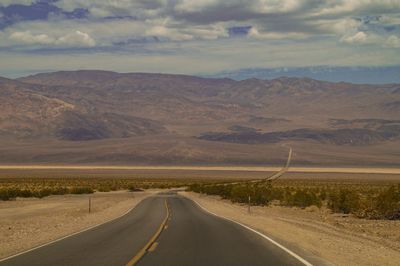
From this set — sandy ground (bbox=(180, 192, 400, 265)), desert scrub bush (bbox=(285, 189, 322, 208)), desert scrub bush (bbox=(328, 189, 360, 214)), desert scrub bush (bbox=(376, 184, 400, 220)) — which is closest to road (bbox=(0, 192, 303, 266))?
sandy ground (bbox=(180, 192, 400, 265))

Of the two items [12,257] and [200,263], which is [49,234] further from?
[200,263]

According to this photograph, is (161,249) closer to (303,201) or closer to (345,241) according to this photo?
(345,241)

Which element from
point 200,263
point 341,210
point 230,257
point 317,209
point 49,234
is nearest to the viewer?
point 200,263

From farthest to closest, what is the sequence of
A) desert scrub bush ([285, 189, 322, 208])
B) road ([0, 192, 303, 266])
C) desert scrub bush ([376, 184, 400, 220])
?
1. desert scrub bush ([285, 189, 322, 208])
2. desert scrub bush ([376, 184, 400, 220])
3. road ([0, 192, 303, 266])

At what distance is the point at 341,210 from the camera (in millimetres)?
36469

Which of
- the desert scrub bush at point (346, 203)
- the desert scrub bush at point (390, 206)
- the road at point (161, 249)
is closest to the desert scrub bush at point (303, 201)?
the desert scrub bush at point (346, 203)

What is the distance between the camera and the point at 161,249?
16219 mm

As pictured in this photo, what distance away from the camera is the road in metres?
14.0

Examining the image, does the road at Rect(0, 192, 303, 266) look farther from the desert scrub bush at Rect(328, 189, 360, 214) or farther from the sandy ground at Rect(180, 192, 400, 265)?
the desert scrub bush at Rect(328, 189, 360, 214)

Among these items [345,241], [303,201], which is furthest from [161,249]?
[303,201]

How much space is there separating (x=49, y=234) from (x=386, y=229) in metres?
14.4

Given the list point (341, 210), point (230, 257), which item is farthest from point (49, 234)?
point (341, 210)

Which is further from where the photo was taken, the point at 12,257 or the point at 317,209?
the point at 317,209

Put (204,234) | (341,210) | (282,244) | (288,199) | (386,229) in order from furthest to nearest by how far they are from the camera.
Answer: (288,199)
(341,210)
(386,229)
(204,234)
(282,244)
